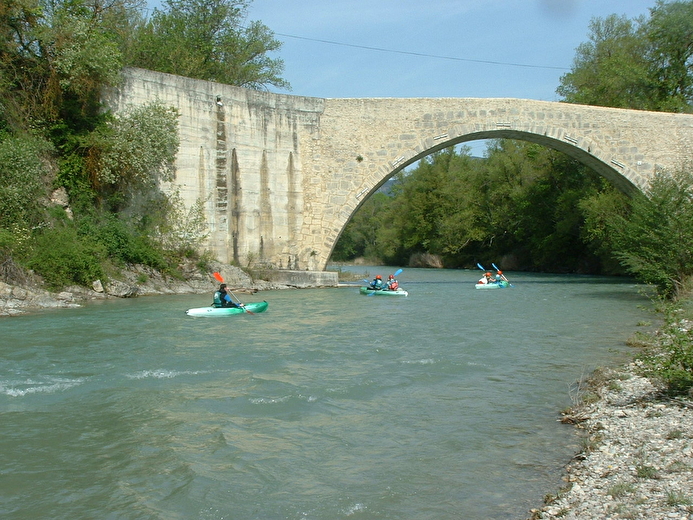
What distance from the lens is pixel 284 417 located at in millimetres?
6020

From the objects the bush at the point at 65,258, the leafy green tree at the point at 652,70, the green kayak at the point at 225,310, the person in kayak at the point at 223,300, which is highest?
the leafy green tree at the point at 652,70

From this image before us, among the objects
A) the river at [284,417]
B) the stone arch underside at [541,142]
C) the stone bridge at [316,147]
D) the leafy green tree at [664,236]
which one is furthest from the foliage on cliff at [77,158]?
the leafy green tree at [664,236]

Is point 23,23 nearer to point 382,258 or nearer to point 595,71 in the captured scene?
point 595,71

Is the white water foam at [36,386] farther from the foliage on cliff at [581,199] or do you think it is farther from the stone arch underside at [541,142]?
the stone arch underside at [541,142]

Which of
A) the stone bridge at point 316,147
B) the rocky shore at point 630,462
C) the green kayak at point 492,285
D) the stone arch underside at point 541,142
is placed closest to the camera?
the rocky shore at point 630,462

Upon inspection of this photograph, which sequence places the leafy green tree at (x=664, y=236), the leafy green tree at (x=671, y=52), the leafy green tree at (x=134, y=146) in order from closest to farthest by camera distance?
the leafy green tree at (x=664, y=236)
the leafy green tree at (x=134, y=146)
the leafy green tree at (x=671, y=52)

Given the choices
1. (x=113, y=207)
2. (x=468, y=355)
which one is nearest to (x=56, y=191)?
(x=113, y=207)

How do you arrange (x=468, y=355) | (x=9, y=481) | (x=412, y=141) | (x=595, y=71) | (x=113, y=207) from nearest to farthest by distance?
(x=9, y=481), (x=468, y=355), (x=113, y=207), (x=412, y=141), (x=595, y=71)

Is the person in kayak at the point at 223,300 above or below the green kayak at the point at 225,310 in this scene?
above

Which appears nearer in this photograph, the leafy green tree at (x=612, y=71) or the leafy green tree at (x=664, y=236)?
the leafy green tree at (x=664, y=236)

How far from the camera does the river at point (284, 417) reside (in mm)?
4297

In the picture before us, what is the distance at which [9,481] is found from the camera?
4.49 meters

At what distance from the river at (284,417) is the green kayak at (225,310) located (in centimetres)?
96

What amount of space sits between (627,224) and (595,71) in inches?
656
